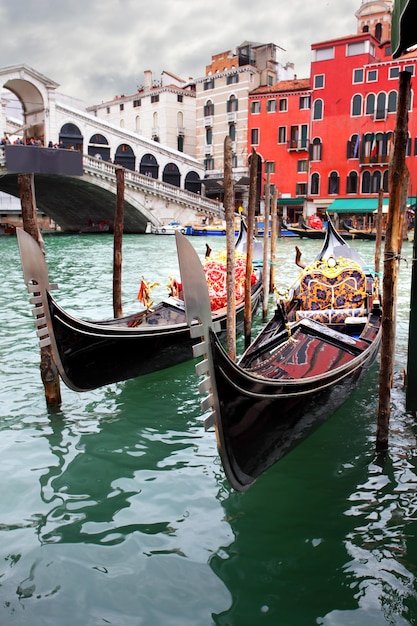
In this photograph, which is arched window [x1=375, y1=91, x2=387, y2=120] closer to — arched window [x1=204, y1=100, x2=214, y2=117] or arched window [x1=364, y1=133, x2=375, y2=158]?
arched window [x1=364, y1=133, x2=375, y2=158]

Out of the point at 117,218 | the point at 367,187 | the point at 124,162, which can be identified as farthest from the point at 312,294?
the point at 124,162

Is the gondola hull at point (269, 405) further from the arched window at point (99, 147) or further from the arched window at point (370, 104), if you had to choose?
the arched window at point (99, 147)

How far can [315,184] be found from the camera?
16109 mm

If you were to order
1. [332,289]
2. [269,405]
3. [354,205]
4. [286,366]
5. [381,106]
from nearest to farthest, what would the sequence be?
[269,405]
[286,366]
[332,289]
[381,106]
[354,205]

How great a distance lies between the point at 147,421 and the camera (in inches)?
105

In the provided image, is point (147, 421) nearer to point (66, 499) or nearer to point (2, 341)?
point (66, 499)

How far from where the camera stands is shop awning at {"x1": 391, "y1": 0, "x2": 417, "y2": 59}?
157 centimetres

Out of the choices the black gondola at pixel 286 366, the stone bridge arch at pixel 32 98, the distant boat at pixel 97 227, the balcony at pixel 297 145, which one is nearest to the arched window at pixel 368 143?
the balcony at pixel 297 145

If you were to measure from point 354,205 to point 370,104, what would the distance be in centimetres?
260

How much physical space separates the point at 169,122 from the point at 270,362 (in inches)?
727

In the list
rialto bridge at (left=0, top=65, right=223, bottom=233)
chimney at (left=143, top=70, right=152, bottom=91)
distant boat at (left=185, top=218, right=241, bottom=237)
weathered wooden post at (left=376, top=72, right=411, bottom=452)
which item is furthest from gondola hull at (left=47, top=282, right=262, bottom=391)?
chimney at (left=143, top=70, right=152, bottom=91)

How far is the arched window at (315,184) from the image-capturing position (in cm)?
1605

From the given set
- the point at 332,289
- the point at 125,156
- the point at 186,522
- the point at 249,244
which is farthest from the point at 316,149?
the point at 186,522

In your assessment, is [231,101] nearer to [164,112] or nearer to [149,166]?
[164,112]
